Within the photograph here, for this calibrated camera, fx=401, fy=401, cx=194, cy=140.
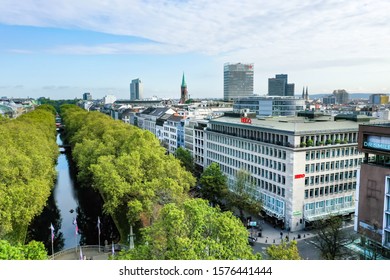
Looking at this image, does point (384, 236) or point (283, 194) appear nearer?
point (384, 236)

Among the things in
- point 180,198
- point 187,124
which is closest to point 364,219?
point 180,198

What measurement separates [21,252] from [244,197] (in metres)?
25.7

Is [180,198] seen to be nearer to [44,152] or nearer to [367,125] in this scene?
[367,125]

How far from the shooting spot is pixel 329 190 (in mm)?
41688

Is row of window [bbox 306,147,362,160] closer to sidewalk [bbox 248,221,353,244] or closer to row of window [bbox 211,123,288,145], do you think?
row of window [bbox 211,123,288,145]

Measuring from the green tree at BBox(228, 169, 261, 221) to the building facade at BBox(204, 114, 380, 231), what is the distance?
110 centimetres

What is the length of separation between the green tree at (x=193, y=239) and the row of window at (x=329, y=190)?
78.5ft

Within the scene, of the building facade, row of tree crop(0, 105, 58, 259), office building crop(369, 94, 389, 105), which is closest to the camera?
row of tree crop(0, 105, 58, 259)

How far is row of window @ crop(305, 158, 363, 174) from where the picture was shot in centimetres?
4025

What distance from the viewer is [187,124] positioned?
68.8 m

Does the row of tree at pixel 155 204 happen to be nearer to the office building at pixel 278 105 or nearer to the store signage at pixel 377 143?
the store signage at pixel 377 143

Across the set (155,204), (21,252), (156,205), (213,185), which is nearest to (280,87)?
(213,185)

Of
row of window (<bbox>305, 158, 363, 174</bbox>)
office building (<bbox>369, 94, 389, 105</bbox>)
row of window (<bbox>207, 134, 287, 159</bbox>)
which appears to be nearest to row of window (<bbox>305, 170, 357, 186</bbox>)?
row of window (<bbox>305, 158, 363, 174</bbox>)

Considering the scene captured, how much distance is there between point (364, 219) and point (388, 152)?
5660mm
